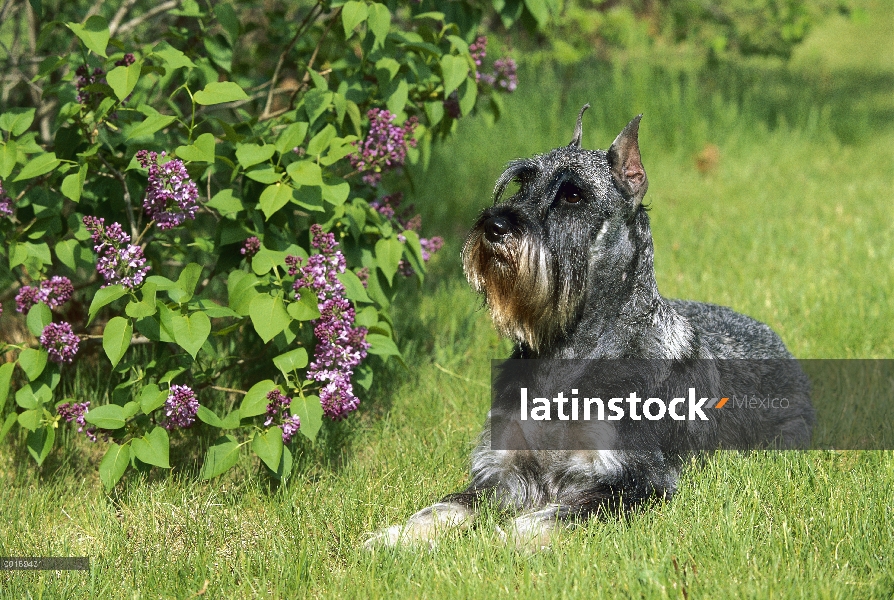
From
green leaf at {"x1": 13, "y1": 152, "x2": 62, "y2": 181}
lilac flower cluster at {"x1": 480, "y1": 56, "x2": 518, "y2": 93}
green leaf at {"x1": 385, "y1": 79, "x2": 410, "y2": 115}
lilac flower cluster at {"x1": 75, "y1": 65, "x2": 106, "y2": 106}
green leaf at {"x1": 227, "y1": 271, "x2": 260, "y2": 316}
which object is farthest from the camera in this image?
lilac flower cluster at {"x1": 480, "y1": 56, "x2": 518, "y2": 93}

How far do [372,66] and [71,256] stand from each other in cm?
182

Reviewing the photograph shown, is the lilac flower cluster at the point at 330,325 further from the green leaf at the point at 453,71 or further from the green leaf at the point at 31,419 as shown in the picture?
the green leaf at the point at 31,419

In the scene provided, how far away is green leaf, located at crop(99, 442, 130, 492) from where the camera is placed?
4.02 m

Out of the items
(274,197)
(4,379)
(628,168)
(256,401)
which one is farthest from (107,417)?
(628,168)

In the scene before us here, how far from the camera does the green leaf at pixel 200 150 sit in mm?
4020

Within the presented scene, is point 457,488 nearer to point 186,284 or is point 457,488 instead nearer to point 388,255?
point 388,255

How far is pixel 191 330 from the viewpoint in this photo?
392 centimetres

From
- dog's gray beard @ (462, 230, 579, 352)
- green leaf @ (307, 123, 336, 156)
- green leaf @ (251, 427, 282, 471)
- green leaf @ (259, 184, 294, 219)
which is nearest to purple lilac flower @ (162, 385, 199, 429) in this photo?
green leaf @ (251, 427, 282, 471)

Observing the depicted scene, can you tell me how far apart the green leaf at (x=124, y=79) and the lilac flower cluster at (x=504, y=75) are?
7.03ft

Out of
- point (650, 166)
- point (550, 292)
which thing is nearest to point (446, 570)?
point (550, 292)

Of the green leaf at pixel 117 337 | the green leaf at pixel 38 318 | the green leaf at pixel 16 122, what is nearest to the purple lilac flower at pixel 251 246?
the green leaf at pixel 117 337

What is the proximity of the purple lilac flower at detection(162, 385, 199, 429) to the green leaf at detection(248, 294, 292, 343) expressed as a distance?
476 mm

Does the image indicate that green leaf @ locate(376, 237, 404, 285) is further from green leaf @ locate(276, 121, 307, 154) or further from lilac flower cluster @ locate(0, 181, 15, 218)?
lilac flower cluster @ locate(0, 181, 15, 218)

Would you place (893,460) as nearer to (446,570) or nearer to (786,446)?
(786,446)
